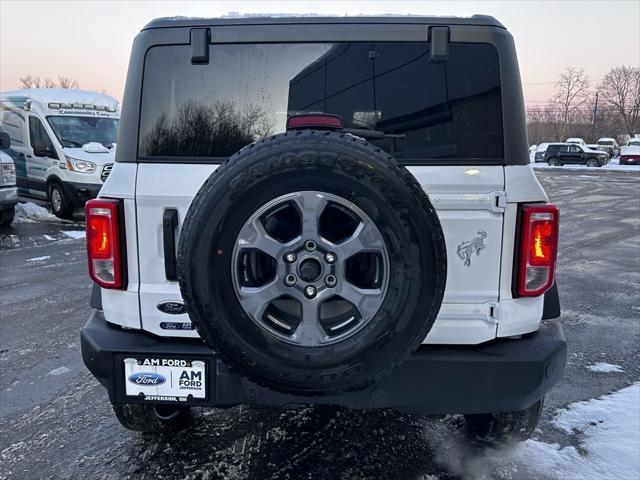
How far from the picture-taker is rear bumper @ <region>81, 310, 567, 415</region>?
2.23 meters

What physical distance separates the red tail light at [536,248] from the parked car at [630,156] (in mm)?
43288

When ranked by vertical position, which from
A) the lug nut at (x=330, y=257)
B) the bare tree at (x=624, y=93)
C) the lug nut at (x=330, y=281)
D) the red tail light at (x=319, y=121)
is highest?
the bare tree at (x=624, y=93)

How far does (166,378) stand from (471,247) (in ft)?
4.84

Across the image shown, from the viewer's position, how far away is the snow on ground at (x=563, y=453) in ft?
8.77

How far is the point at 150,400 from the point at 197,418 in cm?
96

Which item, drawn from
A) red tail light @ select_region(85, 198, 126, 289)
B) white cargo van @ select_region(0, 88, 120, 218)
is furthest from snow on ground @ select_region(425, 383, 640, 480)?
white cargo van @ select_region(0, 88, 120, 218)

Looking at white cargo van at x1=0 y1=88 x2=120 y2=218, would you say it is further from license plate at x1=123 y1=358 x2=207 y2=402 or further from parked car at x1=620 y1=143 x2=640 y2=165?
parked car at x1=620 y1=143 x2=640 y2=165

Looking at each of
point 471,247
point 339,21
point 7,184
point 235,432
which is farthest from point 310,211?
point 7,184

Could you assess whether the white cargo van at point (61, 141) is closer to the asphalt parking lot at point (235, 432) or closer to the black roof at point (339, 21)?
the asphalt parking lot at point (235, 432)

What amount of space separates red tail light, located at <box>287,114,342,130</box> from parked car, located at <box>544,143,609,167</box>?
136 feet

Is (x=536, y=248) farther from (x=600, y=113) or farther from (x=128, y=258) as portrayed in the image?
(x=600, y=113)

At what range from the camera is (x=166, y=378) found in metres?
2.28

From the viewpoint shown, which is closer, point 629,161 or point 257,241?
point 257,241

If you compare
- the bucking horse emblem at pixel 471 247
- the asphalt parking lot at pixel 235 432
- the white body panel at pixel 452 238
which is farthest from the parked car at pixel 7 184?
the bucking horse emblem at pixel 471 247
